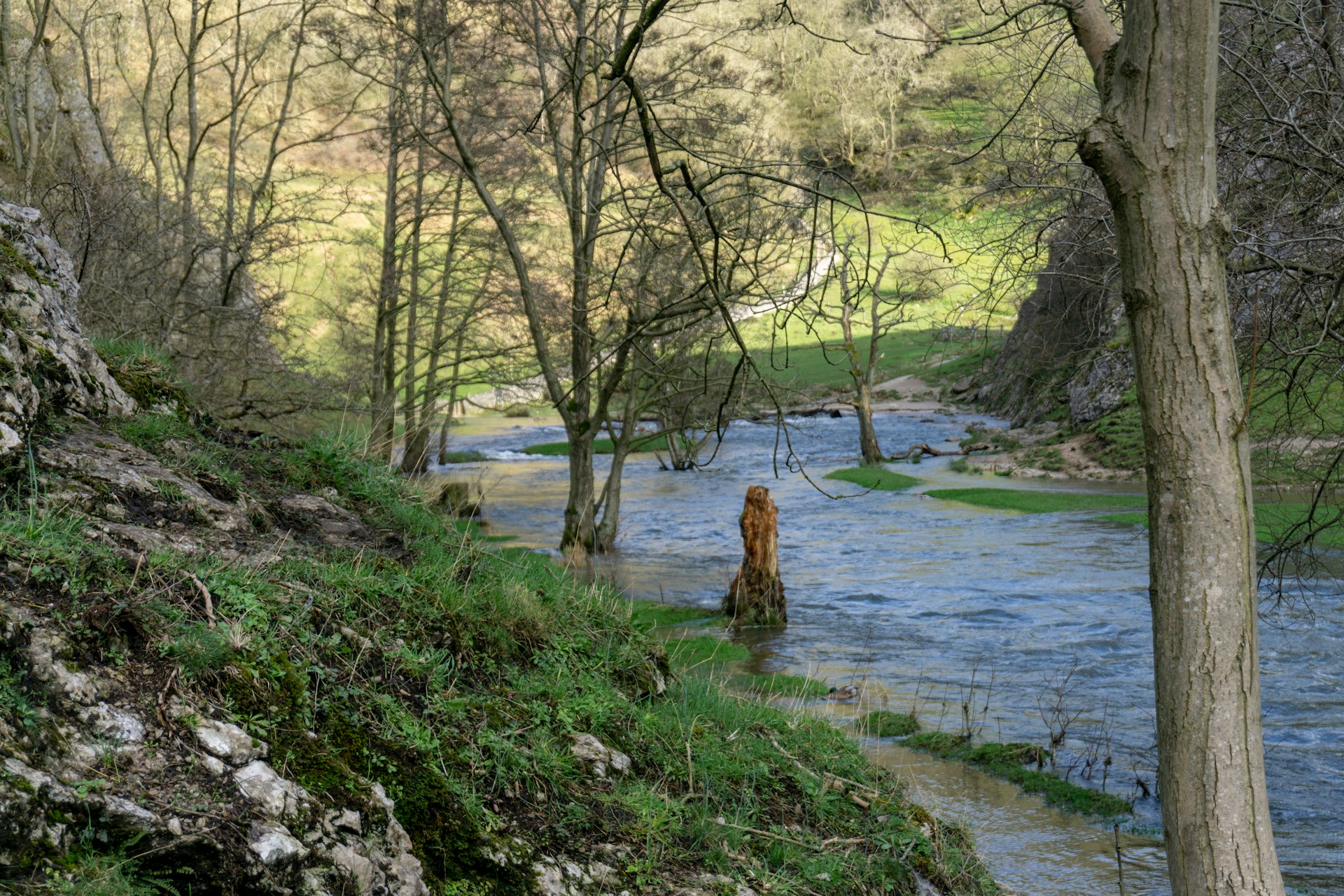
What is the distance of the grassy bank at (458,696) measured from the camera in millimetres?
2922

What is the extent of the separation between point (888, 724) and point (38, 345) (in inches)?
254

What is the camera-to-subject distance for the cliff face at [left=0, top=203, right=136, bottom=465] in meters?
3.75

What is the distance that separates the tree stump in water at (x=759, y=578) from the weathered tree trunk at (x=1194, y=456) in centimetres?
852

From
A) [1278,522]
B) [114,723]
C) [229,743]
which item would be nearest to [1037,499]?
[1278,522]

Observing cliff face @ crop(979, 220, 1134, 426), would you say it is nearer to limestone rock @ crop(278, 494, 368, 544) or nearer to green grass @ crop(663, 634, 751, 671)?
green grass @ crop(663, 634, 751, 671)

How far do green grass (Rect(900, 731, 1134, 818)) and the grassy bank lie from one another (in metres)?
2.35

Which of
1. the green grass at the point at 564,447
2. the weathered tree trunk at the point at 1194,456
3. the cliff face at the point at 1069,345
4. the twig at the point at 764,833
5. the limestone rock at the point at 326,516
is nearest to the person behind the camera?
the weathered tree trunk at the point at 1194,456

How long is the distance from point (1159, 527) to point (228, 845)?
3.14 metres

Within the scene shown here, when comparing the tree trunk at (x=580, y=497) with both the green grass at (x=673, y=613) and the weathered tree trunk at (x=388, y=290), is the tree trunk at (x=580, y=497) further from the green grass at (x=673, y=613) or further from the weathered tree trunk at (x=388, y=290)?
the weathered tree trunk at (x=388, y=290)

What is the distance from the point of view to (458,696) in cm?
374

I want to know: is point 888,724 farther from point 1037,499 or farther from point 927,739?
point 1037,499

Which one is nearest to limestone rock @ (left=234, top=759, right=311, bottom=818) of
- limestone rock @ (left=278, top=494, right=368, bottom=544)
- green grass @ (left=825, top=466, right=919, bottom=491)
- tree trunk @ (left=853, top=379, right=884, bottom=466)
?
limestone rock @ (left=278, top=494, right=368, bottom=544)

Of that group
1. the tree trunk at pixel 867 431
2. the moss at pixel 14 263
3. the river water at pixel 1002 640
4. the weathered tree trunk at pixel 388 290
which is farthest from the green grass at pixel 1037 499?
the moss at pixel 14 263

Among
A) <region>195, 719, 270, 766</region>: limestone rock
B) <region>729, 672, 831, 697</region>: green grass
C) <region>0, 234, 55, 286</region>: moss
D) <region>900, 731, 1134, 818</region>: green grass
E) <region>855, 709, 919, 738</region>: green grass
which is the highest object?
<region>0, 234, 55, 286</region>: moss
